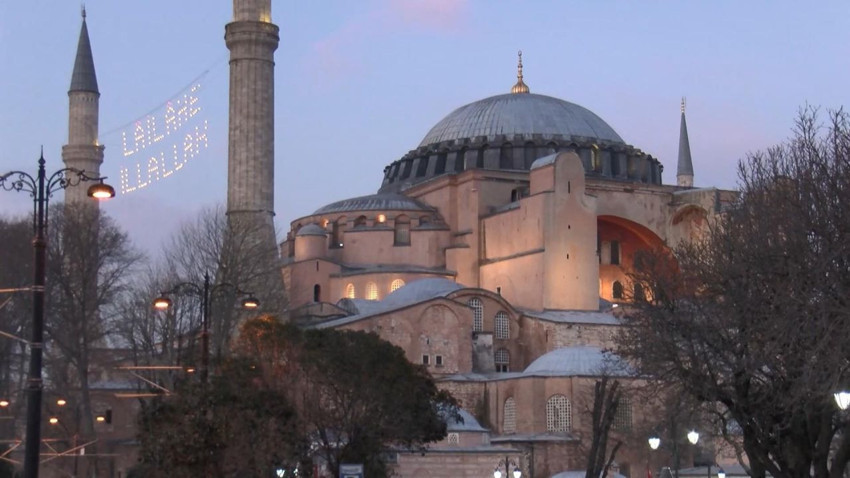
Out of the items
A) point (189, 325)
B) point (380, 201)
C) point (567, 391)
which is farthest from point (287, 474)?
point (380, 201)

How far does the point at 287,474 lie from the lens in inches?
1113

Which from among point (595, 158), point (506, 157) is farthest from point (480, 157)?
point (595, 158)

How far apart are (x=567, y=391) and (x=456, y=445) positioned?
15.8ft

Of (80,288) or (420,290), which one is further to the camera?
(420,290)

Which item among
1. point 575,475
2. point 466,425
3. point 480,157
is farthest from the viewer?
point 480,157

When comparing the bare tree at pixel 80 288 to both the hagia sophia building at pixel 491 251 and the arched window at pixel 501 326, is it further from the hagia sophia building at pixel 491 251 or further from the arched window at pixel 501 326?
the arched window at pixel 501 326

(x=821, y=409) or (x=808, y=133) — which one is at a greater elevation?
(x=808, y=133)

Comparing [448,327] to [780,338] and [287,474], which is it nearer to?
[287,474]

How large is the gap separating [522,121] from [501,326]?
14.7 metres

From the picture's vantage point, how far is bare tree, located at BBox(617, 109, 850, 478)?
20703mm

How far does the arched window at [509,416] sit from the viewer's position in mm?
54219

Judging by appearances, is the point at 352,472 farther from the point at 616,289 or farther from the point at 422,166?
the point at 422,166

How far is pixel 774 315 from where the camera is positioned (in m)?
21.8

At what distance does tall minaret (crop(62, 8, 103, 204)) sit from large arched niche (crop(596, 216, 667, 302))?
20.9 metres
